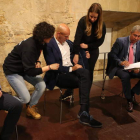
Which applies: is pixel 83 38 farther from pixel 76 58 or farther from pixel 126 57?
pixel 126 57

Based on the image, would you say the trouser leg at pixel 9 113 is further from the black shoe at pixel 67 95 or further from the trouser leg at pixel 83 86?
the black shoe at pixel 67 95

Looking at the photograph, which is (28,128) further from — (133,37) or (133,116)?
(133,37)

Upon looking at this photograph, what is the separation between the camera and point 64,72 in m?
2.24

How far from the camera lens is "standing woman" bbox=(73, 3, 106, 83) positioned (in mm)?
2303

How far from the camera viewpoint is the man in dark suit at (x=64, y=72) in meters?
2.06

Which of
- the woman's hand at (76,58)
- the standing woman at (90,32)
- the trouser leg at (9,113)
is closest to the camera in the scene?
the trouser leg at (9,113)

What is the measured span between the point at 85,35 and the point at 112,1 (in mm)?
1866

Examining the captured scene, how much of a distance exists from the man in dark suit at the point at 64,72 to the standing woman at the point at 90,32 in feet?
0.72

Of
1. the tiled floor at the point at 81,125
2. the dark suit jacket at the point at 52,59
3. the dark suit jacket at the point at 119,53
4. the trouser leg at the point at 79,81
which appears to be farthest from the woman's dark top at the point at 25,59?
the dark suit jacket at the point at 119,53

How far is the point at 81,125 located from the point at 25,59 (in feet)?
3.62

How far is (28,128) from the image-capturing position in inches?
83.7

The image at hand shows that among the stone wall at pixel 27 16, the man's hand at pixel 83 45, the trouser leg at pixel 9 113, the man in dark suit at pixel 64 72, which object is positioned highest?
the stone wall at pixel 27 16

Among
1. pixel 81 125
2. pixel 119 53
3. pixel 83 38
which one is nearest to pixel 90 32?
pixel 83 38

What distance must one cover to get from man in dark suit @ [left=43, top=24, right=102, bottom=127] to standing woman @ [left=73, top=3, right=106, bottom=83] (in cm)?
22
